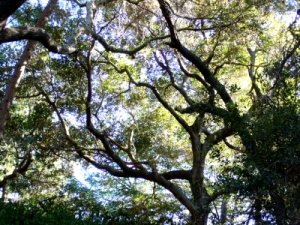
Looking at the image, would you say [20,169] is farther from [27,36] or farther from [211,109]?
[27,36]

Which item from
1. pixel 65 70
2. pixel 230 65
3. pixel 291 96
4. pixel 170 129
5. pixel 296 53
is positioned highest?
pixel 230 65

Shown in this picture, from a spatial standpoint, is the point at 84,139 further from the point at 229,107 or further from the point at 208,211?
the point at 229,107

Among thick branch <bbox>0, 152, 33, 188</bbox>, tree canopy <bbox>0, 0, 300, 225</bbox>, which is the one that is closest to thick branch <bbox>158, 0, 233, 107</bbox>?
tree canopy <bbox>0, 0, 300, 225</bbox>

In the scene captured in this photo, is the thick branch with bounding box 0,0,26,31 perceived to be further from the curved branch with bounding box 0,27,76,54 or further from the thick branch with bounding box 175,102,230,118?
the thick branch with bounding box 175,102,230,118

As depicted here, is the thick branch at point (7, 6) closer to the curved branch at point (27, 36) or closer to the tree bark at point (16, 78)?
the curved branch at point (27, 36)

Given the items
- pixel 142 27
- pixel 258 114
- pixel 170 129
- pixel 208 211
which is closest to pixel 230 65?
pixel 170 129

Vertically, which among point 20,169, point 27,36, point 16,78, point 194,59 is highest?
point 194,59

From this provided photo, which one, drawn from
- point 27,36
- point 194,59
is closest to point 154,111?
point 194,59

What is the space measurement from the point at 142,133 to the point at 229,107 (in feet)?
16.8

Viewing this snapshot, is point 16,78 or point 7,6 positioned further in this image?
point 16,78

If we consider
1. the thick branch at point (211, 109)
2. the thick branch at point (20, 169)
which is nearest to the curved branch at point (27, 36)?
the thick branch at point (211, 109)

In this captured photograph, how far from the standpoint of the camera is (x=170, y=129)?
1349cm

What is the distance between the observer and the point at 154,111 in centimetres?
1305

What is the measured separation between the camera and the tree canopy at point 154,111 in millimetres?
6281
